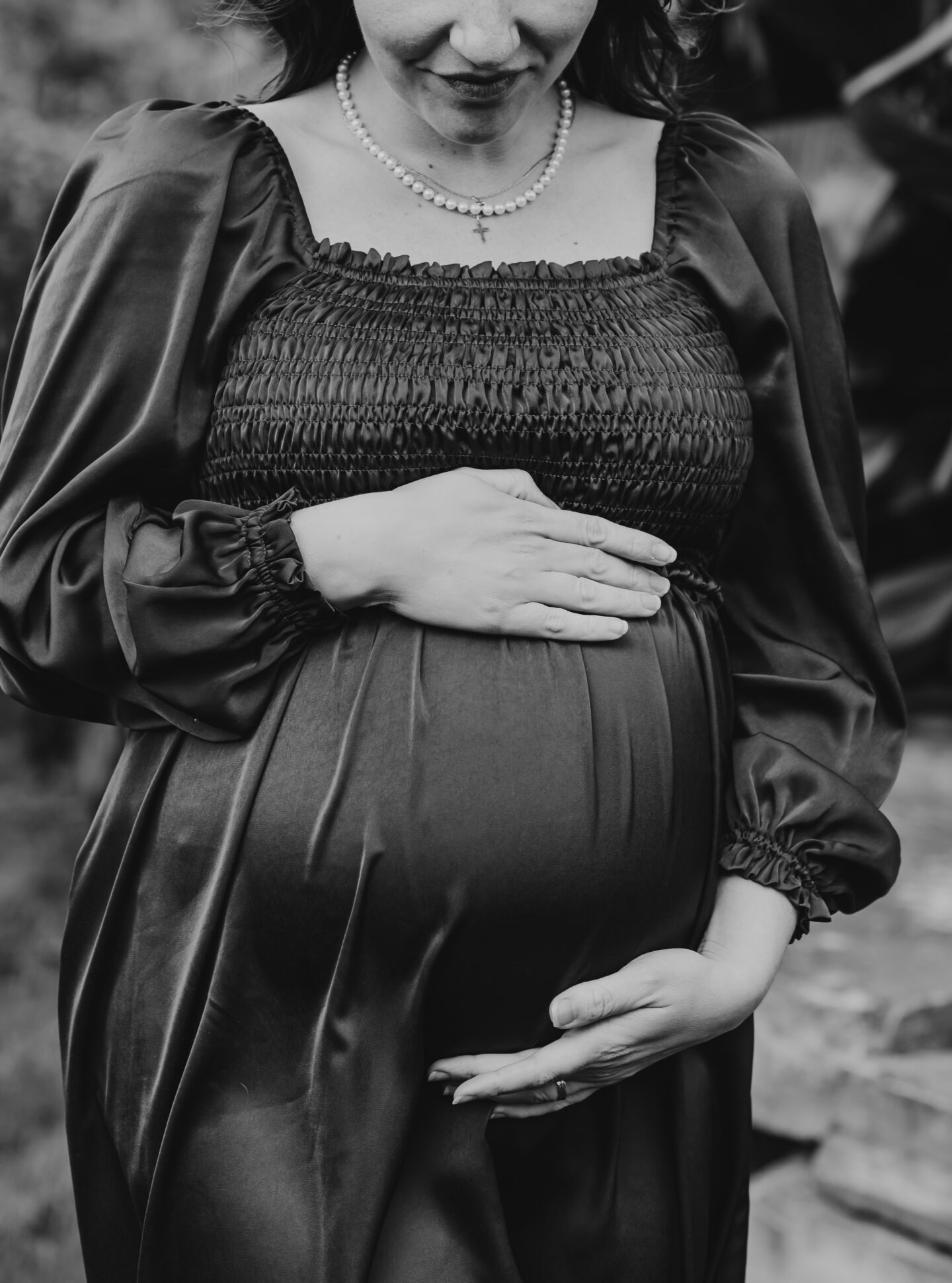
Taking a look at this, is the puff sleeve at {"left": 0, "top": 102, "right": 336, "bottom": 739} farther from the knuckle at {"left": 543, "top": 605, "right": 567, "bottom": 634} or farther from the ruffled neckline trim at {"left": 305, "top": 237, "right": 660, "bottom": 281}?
the knuckle at {"left": 543, "top": 605, "right": 567, "bottom": 634}

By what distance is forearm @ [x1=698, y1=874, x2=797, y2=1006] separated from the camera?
4.89 feet

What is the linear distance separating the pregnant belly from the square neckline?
0.36 m

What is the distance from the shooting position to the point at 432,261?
4.88 feet

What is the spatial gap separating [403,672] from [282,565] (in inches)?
6.0

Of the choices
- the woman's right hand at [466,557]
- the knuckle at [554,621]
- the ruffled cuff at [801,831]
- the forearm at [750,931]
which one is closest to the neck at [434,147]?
the woman's right hand at [466,557]

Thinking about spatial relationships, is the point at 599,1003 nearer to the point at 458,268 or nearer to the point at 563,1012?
the point at 563,1012

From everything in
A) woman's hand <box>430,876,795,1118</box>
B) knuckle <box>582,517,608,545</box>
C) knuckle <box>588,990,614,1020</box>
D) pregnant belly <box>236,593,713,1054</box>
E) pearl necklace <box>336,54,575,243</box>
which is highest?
pearl necklace <box>336,54,575,243</box>

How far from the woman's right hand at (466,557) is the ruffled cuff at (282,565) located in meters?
0.01

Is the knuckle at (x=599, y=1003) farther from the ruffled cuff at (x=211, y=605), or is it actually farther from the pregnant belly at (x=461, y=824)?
the ruffled cuff at (x=211, y=605)

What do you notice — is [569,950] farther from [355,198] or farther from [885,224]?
[885,224]

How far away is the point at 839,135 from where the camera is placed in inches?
178

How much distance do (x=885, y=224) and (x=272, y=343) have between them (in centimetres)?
315

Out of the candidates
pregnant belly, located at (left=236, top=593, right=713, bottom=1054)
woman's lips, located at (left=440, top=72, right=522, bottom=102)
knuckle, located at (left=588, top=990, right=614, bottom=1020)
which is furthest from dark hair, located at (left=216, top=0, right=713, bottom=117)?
knuckle, located at (left=588, top=990, right=614, bottom=1020)

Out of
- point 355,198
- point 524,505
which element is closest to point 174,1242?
point 524,505
